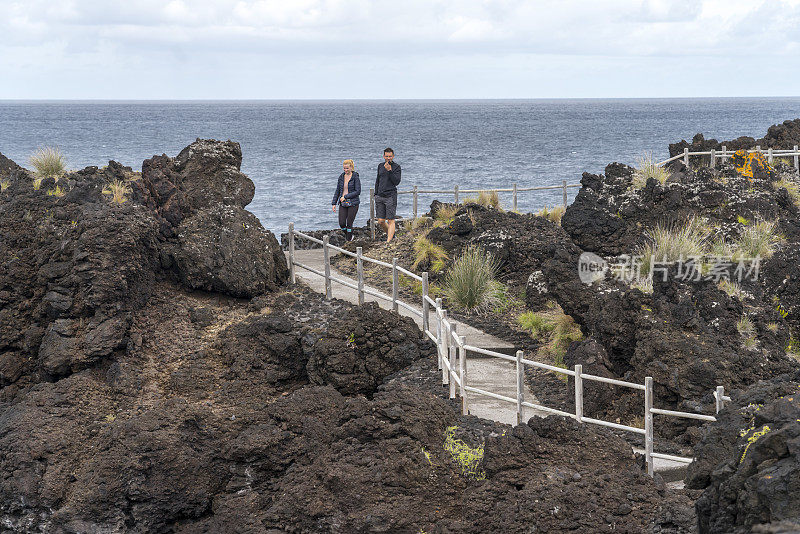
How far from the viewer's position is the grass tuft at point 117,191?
14891 mm

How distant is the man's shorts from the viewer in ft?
61.9

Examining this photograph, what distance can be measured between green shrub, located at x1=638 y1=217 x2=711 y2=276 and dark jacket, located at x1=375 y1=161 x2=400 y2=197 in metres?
5.82

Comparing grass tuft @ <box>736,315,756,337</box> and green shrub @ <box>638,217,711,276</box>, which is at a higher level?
green shrub @ <box>638,217,711,276</box>

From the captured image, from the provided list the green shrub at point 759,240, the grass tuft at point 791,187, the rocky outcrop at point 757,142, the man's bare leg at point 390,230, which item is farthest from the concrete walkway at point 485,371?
the rocky outcrop at point 757,142

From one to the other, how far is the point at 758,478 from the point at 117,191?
12462 mm

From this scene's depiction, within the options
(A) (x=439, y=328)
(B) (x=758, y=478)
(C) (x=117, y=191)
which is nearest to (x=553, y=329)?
(A) (x=439, y=328)

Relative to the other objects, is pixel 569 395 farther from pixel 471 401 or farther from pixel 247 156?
pixel 247 156

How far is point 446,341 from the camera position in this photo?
11453 millimetres

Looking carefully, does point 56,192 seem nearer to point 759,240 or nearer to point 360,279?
point 360,279

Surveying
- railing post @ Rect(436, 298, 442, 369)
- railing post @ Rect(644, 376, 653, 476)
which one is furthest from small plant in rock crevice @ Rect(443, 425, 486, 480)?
railing post @ Rect(436, 298, 442, 369)

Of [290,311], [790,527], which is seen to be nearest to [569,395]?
[290,311]

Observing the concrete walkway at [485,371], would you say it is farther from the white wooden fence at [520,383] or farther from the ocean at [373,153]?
the ocean at [373,153]

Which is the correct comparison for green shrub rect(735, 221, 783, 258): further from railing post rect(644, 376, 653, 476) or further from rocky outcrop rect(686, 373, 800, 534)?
rocky outcrop rect(686, 373, 800, 534)

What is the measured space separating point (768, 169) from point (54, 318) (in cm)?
1404
